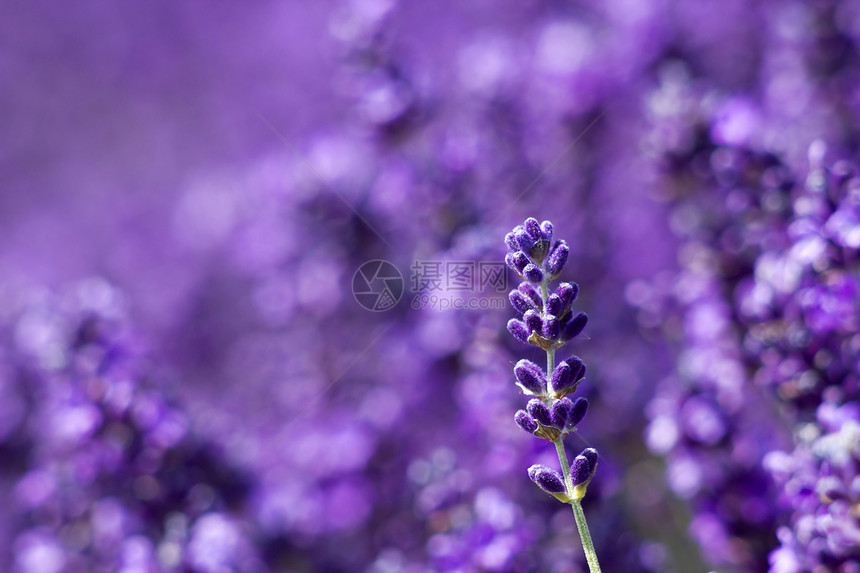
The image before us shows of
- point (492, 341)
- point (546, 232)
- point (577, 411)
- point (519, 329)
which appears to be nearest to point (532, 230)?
point (546, 232)

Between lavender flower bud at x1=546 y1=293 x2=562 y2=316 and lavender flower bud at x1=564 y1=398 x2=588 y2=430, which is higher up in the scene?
lavender flower bud at x1=546 y1=293 x2=562 y2=316

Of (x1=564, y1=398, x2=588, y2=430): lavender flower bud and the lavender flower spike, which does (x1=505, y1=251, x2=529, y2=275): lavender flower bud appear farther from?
(x1=564, y1=398, x2=588, y2=430): lavender flower bud

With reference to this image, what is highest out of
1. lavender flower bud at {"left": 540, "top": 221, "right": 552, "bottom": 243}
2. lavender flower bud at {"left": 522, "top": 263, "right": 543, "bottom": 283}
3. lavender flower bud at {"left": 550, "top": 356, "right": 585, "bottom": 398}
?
lavender flower bud at {"left": 540, "top": 221, "right": 552, "bottom": 243}

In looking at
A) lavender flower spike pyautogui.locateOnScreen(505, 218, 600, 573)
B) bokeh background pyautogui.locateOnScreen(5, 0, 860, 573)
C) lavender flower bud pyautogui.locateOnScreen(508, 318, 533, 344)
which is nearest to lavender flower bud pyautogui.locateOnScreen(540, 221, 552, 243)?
lavender flower spike pyautogui.locateOnScreen(505, 218, 600, 573)

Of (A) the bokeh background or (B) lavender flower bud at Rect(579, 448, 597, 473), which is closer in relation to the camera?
(B) lavender flower bud at Rect(579, 448, 597, 473)

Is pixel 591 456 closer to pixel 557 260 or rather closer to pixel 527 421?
pixel 527 421

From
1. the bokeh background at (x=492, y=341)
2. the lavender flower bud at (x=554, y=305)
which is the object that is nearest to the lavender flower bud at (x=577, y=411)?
the lavender flower bud at (x=554, y=305)
